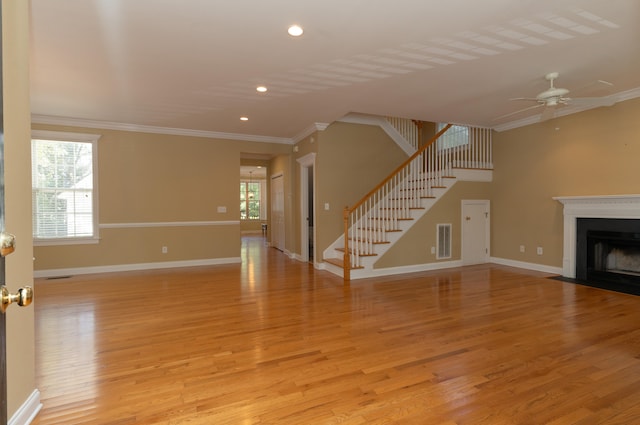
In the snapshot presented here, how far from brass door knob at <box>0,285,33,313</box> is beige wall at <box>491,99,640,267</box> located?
633 centimetres

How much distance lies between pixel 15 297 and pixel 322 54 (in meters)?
3.11

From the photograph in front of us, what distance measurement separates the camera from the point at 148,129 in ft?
19.6

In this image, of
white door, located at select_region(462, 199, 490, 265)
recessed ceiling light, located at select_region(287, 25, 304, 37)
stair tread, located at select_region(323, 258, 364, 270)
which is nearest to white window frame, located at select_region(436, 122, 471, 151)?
white door, located at select_region(462, 199, 490, 265)

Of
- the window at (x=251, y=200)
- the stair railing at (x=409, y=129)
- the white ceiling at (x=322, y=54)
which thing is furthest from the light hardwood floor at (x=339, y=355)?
the window at (x=251, y=200)

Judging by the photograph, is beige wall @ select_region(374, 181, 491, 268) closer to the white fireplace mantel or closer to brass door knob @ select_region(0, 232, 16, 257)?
the white fireplace mantel

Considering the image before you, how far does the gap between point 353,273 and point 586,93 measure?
4239 mm

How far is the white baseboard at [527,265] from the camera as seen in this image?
5383 millimetres

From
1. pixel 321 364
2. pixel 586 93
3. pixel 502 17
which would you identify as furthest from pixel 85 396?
pixel 586 93

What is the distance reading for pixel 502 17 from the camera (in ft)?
8.62

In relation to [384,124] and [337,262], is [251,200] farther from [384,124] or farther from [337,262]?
[337,262]

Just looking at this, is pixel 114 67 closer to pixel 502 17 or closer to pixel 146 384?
pixel 146 384

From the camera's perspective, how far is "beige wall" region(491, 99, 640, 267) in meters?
4.51

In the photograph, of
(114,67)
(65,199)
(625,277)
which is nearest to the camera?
(114,67)

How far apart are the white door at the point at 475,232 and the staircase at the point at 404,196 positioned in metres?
0.57
